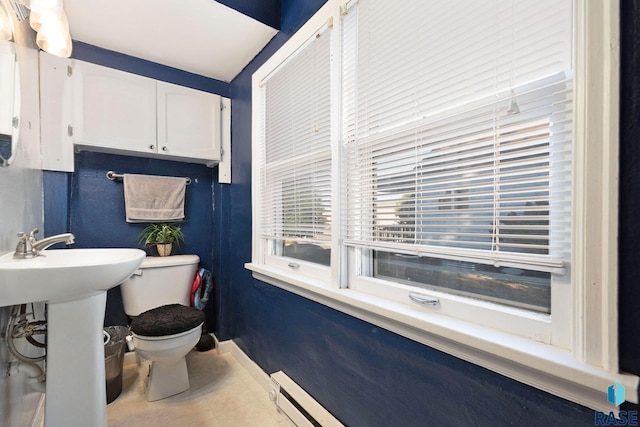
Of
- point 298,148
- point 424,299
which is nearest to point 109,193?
point 298,148

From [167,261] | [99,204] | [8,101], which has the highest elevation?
[8,101]

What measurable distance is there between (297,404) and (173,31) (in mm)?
2151

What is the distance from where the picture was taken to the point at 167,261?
186 centimetres

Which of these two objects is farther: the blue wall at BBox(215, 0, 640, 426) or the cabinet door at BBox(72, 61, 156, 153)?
the cabinet door at BBox(72, 61, 156, 153)

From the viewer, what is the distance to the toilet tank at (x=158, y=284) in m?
1.77

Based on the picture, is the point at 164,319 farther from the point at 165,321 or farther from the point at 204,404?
the point at 204,404

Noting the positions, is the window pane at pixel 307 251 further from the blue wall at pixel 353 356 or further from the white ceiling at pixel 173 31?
the white ceiling at pixel 173 31

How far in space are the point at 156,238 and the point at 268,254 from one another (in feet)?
2.94

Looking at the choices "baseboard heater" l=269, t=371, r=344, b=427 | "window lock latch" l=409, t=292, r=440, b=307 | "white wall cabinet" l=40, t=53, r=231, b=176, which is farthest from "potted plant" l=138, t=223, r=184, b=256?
"window lock latch" l=409, t=292, r=440, b=307

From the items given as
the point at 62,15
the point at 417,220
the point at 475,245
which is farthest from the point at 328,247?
the point at 62,15

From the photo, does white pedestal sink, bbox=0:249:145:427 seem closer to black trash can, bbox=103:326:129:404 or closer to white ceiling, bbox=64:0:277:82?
black trash can, bbox=103:326:129:404

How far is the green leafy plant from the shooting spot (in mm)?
1976

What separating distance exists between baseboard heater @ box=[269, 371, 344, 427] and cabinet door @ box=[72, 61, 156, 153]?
165cm

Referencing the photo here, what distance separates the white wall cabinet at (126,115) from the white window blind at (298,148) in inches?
22.8
